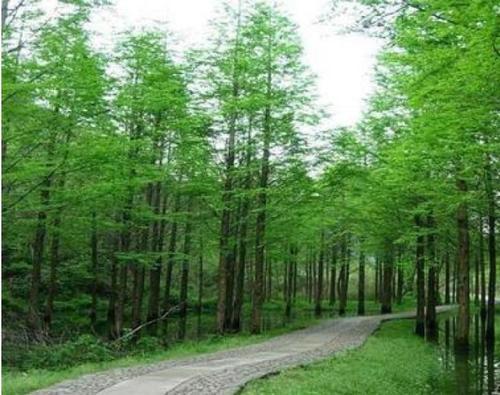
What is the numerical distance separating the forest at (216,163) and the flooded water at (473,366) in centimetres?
39

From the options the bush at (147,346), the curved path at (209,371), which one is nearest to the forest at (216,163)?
the bush at (147,346)

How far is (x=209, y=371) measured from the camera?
36.7ft

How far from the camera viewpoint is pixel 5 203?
14.4 meters

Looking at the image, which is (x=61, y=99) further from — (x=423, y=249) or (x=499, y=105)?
(x=423, y=249)

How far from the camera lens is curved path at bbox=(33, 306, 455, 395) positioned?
891cm

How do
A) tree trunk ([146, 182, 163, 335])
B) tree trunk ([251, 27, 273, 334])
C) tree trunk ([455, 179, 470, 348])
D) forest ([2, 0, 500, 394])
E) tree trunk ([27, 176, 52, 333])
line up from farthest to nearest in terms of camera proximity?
1. tree trunk ([146, 182, 163, 335])
2. tree trunk ([251, 27, 273, 334])
3. tree trunk ([455, 179, 470, 348])
4. tree trunk ([27, 176, 52, 333])
5. forest ([2, 0, 500, 394])

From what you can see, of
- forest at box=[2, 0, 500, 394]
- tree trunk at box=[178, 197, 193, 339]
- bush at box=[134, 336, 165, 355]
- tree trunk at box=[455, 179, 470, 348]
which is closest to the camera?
forest at box=[2, 0, 500, 394]

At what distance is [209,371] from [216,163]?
39.9ft

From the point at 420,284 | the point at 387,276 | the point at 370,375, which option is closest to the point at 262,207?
the point at 420,284

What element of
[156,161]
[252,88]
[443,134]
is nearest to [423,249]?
[252,88]

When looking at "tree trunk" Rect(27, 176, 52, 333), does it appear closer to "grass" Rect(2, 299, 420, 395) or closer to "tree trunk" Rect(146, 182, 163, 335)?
"grass" Rect(2, 299, 420, 395)

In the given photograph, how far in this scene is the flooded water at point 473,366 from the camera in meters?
13.4

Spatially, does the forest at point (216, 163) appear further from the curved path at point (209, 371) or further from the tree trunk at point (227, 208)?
the curved path at point (209, 371)

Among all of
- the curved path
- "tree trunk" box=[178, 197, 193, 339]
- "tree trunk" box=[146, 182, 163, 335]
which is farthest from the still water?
the curved path
